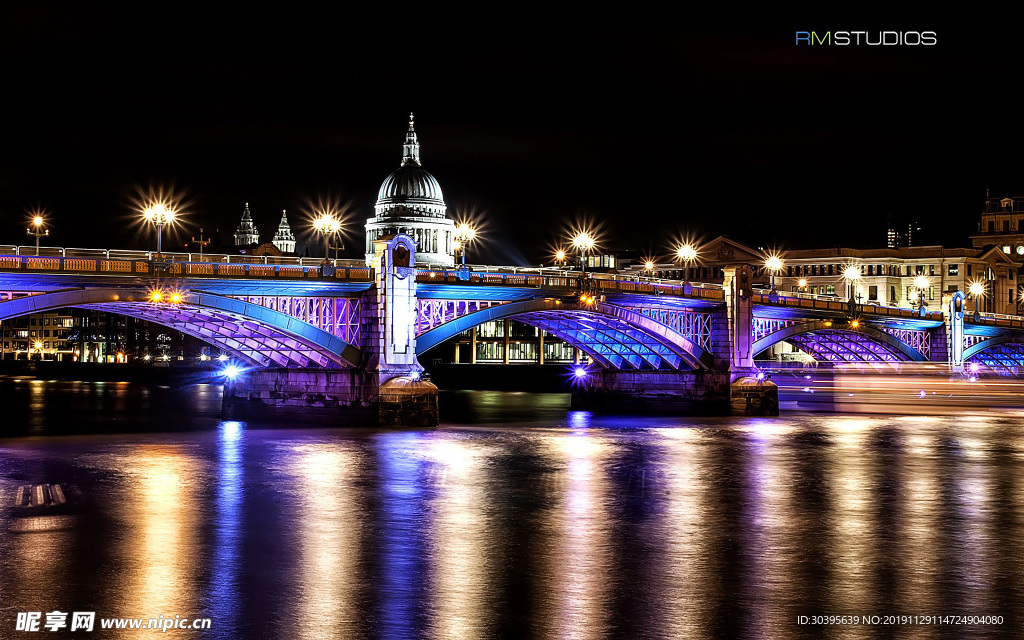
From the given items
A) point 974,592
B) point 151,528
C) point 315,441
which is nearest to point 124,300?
point 315,441

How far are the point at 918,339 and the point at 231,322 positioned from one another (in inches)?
3093

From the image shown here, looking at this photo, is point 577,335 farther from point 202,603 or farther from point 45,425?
point 202,603

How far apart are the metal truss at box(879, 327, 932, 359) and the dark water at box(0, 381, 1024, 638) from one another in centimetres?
5944

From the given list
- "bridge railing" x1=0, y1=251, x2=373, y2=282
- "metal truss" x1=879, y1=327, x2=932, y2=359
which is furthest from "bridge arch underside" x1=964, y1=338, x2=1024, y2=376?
"bridge railing" x1=0, y1=251, x2=373, y2=282

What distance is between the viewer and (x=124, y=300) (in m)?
57.0

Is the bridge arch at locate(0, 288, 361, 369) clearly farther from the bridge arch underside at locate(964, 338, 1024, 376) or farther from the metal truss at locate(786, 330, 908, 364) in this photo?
the bridge arch underside at locate(964, 338, 1024, 376)

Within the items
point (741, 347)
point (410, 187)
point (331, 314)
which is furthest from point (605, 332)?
point (410, 187)

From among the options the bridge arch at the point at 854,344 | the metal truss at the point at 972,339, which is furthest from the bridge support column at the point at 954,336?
the metal truss at the point at 972,339

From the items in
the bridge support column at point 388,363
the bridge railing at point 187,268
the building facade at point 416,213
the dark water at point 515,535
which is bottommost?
the dark water at point 515,535

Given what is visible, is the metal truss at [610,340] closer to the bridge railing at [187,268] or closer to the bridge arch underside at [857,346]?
the bridge railing at [187,268]

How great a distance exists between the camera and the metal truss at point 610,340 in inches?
3216

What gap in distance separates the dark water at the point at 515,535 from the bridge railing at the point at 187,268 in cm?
793

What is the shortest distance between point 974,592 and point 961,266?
148 m

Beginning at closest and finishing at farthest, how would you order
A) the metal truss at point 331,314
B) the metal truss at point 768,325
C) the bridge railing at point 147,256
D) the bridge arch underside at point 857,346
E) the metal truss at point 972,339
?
the bridge railing at point 147,256, the metal truss at point 331,314, the metal truss at point 768,325, the bridge arch underside at point 857,346, the metal truss at point 972,339
